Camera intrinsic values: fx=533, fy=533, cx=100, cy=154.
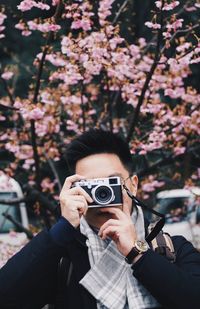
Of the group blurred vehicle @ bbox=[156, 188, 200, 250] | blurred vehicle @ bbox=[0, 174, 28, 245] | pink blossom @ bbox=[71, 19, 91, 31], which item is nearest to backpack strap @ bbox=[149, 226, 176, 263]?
pink blossom @ bbox=[71, 19, 91, 31]

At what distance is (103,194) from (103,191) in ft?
0.03

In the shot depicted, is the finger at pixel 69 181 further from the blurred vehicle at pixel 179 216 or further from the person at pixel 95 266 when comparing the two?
the blurred vehicle at pixel 179 216

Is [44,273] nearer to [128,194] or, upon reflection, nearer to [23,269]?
[23,269]

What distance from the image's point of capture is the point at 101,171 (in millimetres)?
2033

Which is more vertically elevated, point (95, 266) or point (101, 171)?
point (101, 171)

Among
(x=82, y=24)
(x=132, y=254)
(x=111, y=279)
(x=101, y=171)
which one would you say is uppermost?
(x=82, y=24)

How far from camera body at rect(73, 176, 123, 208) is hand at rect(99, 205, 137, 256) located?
0.21ft

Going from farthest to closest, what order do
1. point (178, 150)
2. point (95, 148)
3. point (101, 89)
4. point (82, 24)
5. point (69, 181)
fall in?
point (101, 89) < point (178, 150) < point (82, 24) < point (95, 148) < point (69, 181)

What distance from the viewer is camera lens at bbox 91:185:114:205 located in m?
1.88

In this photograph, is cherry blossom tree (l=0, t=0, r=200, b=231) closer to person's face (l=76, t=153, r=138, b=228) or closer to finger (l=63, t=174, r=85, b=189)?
person's face (l=76, t=153, r=138, b=228)

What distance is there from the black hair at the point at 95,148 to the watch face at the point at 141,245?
0.43 metres

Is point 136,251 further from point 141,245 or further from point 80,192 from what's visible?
point 80,192

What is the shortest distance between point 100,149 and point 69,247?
0.45 m

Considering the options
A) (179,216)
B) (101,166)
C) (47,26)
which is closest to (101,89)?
(47,26)
